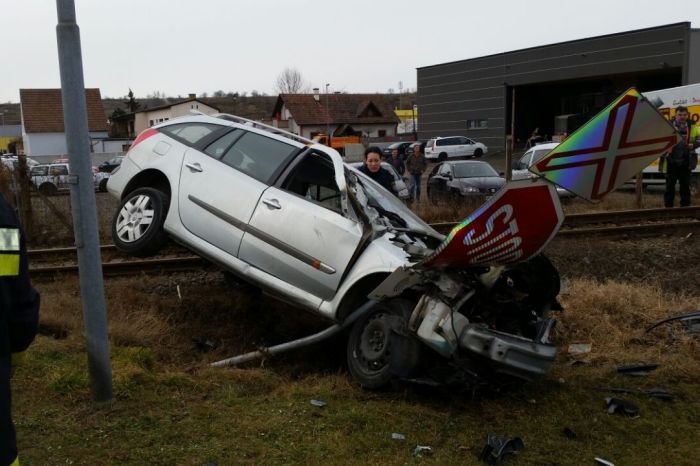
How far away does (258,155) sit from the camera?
5738 mm

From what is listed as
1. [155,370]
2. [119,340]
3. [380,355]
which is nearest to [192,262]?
[119,340]

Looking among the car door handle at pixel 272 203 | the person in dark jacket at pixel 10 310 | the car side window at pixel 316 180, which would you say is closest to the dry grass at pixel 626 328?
the car side window at pixel 316 180

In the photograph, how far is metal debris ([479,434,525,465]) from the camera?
11.6ft

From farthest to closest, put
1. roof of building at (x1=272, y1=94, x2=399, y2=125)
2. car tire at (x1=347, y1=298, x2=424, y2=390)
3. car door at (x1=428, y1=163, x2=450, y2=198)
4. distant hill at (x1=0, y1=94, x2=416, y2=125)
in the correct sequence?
distant hill at (x1=0, y1=94, x2=416, y2=125) → roof of building at (x1=272, y1=94, x2=399, y2=125) → car door at (x1=428, y1=163, x2=450, y2=198) → car tire at (x1=347, y1=298, x2=424, y2=390)

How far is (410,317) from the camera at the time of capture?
429cm

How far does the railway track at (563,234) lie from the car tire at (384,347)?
4469 mm

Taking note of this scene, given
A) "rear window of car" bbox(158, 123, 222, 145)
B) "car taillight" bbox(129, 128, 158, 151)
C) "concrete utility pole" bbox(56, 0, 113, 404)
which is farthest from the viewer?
"car taillight" bbox(129, 128, 158, 151)

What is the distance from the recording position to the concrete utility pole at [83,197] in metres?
3.76

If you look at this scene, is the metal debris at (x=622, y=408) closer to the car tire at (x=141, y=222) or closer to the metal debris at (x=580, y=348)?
the metal debris at (x=580, y=348)

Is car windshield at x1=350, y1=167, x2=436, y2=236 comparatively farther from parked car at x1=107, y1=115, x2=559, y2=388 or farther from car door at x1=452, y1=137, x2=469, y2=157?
A: car door at x1=452, y1=137, x2=469, y2=157

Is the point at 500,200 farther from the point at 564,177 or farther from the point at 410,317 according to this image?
the point at 410,317

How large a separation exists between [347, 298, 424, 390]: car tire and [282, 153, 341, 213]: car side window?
1325 millimetres

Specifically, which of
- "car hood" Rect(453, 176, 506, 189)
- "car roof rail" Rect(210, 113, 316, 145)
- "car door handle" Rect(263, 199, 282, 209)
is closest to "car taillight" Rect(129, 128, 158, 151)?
"car roof rail" Rect(210, 113, 316, 145)

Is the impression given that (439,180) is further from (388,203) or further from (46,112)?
(46,112)
